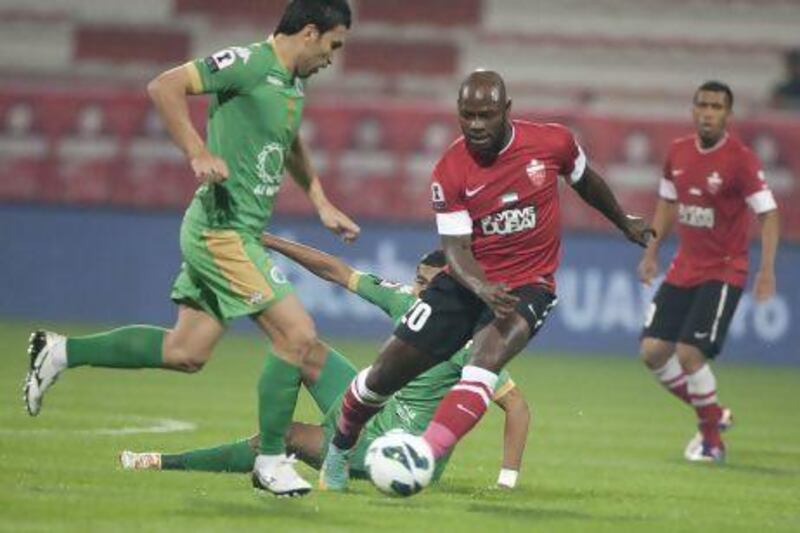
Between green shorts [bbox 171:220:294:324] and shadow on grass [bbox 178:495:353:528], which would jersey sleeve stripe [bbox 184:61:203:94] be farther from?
shadow on grass [bbox 178:495:353:528]

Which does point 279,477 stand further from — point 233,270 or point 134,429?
point 134,429

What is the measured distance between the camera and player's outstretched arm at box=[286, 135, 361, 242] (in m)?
8.63

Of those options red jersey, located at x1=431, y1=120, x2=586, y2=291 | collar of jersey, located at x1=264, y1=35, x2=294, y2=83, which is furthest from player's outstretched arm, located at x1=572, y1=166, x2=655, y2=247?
collar of jersey, located at x1=264, y1=35, x2=294, y2=83

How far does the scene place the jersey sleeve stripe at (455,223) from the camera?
8.59m

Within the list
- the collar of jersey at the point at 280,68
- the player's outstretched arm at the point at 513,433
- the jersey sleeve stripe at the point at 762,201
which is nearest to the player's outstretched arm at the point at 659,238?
the jersey sleeve stripe at the point at 762,201

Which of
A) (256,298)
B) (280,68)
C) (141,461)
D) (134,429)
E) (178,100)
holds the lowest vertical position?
(134,429)

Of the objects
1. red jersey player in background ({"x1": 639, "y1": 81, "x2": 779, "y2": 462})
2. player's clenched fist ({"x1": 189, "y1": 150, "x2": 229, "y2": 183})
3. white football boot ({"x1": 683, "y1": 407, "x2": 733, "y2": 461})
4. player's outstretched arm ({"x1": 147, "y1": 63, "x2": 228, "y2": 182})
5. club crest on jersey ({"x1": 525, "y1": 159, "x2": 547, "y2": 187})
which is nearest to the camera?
player's clenched fist ({"x1": 189, "y1": 150, "x2": 229, "y2": 183})

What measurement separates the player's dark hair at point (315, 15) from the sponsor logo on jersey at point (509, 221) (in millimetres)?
1144

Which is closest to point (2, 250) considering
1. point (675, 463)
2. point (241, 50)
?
point (675, 463)

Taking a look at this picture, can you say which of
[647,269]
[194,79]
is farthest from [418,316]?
[647,269]

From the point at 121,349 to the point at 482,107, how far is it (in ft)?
6.56

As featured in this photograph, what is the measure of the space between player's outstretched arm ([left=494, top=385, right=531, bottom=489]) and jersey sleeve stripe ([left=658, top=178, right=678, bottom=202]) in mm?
3663

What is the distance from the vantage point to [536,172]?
28.6ft

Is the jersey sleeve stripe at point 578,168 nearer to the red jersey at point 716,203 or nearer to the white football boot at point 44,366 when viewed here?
the white football boot at point 44,366
